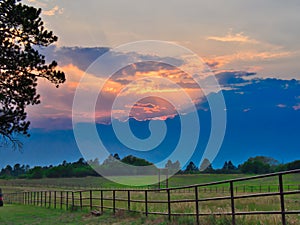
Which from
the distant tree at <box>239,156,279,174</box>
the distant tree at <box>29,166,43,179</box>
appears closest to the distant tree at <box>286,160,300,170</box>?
the distant tree at <box>239,156,279,174</box>

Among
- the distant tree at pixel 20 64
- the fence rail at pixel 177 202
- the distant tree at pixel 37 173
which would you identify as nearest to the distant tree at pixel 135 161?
the distant tree at pixel 37 173

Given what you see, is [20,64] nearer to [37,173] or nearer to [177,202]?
[177,202]

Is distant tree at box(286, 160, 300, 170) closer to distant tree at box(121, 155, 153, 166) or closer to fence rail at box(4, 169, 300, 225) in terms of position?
distant tree at box(121, 155, 153, 166)

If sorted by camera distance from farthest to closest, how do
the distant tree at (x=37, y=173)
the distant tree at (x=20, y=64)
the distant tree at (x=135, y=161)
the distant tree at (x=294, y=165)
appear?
the distant tree at (x=37, y=173), the distant tree at (x=135, y=161), the distant tree at (x=294, y=165), the distant tree at (x=20, y=64)

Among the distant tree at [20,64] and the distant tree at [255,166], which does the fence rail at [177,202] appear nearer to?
the distant tree at [20,64]

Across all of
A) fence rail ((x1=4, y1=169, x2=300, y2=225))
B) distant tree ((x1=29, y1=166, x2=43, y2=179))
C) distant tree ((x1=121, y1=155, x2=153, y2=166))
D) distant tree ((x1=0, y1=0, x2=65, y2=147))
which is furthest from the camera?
distant tree ((x1=29, y1=166, x2=43, y2=179))

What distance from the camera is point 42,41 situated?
20688 millimetres

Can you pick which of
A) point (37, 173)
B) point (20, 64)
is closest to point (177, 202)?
point (20, 64)

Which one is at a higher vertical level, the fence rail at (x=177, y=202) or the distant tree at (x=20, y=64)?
the distant tree at (x=20, y=64)

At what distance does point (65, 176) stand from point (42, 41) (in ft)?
337

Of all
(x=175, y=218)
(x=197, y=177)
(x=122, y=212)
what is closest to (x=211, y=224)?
(x=175, y=218)

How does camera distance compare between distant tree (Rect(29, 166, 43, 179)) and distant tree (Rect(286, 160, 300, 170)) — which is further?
distant tree (Rect(29, 166, 43, 179))

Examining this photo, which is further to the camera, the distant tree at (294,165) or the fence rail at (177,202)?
the distant tree at (294,165)

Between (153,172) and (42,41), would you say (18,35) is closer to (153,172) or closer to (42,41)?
(42,41)
